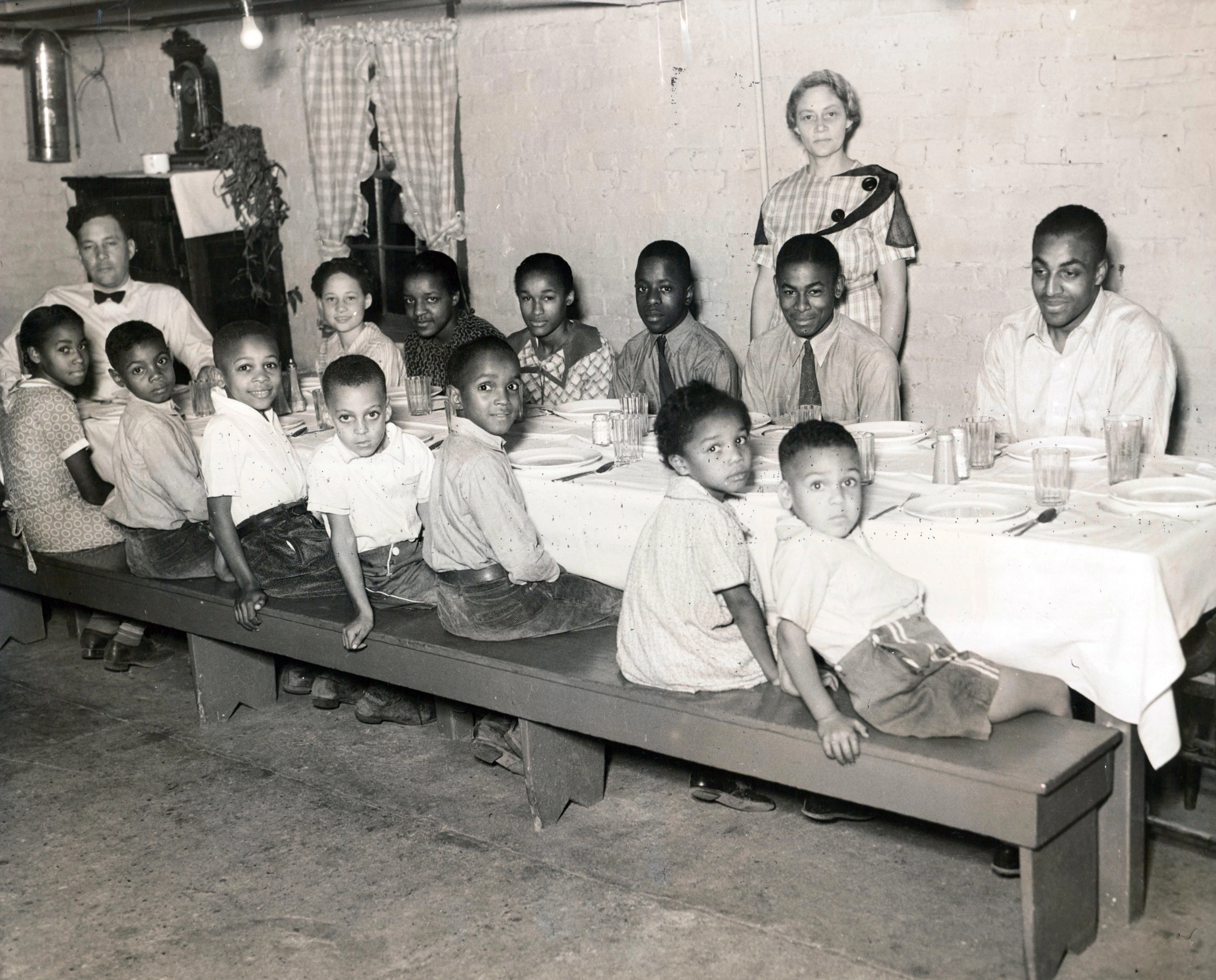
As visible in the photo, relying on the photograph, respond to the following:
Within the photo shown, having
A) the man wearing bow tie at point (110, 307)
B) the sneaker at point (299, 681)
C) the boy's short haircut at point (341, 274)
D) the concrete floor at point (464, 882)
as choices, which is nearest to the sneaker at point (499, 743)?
the concrete floor at point (464, 882)

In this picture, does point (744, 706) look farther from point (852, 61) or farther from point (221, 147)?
point (221, 147)

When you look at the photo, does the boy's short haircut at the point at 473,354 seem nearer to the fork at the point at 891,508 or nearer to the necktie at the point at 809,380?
the fork at the point at 891,508

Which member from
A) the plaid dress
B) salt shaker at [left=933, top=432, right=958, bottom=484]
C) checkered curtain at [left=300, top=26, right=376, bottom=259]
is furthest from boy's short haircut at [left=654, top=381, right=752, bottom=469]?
checkered curtain at [left=300, top=26, right=376, bottom=259]

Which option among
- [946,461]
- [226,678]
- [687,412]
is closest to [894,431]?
[946,461]

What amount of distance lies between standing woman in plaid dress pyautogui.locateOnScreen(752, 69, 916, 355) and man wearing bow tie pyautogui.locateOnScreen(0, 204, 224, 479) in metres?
2.54

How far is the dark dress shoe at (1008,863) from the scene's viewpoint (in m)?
2.84

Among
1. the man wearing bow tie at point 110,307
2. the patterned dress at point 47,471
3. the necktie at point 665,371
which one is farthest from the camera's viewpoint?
the man wearing bow tie at point 110,307

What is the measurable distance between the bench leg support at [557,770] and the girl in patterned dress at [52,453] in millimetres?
2040

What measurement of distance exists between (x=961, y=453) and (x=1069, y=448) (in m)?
0.46

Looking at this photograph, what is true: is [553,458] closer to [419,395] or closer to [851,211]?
[419,395]

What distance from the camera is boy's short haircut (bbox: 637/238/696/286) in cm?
455

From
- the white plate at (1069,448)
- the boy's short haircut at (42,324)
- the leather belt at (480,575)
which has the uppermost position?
the boy's short haircut at (42,324)

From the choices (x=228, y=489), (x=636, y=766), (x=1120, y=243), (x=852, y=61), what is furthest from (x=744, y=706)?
(x=852, y=61)

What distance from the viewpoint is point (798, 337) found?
14.1 feet
